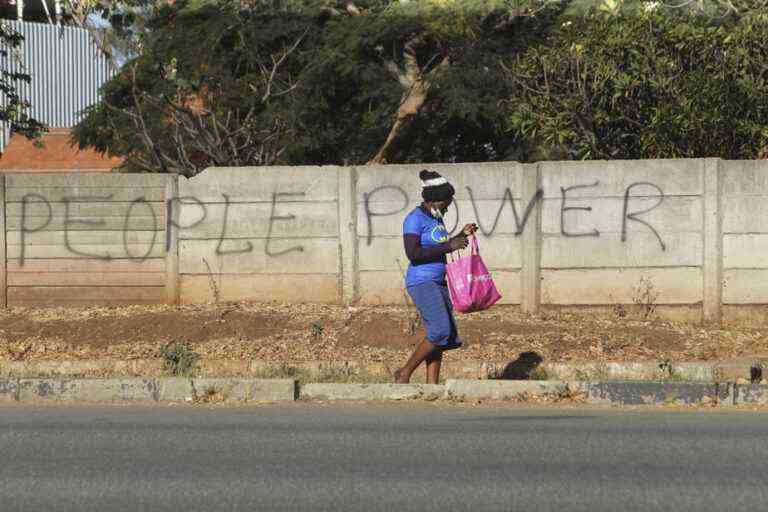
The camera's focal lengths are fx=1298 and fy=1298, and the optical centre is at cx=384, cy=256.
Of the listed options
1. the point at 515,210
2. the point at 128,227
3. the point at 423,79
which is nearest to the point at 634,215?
the point at 515,210

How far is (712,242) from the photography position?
13.2m

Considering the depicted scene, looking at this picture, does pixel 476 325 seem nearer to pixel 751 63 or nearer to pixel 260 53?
pixel 751 63

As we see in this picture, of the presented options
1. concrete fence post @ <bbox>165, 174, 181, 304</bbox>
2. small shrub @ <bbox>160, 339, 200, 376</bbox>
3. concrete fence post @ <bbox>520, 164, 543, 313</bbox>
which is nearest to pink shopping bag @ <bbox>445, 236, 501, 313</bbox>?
small shrub @ <bbox>160, 339, 200, 376</bbox>

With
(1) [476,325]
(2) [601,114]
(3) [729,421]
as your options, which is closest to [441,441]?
(3) [729,421]

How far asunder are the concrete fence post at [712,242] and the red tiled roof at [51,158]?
2505 cm

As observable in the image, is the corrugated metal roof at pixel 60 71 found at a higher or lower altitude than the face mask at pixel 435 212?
higher

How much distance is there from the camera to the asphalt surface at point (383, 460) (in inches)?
234

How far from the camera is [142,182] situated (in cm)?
1377

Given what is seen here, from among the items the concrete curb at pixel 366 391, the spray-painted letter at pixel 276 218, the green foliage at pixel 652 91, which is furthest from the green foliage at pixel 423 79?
the concrete curb at pixel 366 391

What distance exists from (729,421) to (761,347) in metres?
4.06

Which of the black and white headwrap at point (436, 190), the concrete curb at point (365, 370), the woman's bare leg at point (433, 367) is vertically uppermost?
the black and white headwrap at point (436, 190)

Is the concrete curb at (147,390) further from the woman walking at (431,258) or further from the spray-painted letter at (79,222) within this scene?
the spray-painted letter at (79,222)

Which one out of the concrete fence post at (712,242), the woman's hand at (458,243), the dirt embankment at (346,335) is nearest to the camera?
the woman's hand at (458,243)

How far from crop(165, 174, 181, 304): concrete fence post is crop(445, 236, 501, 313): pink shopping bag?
502cm
